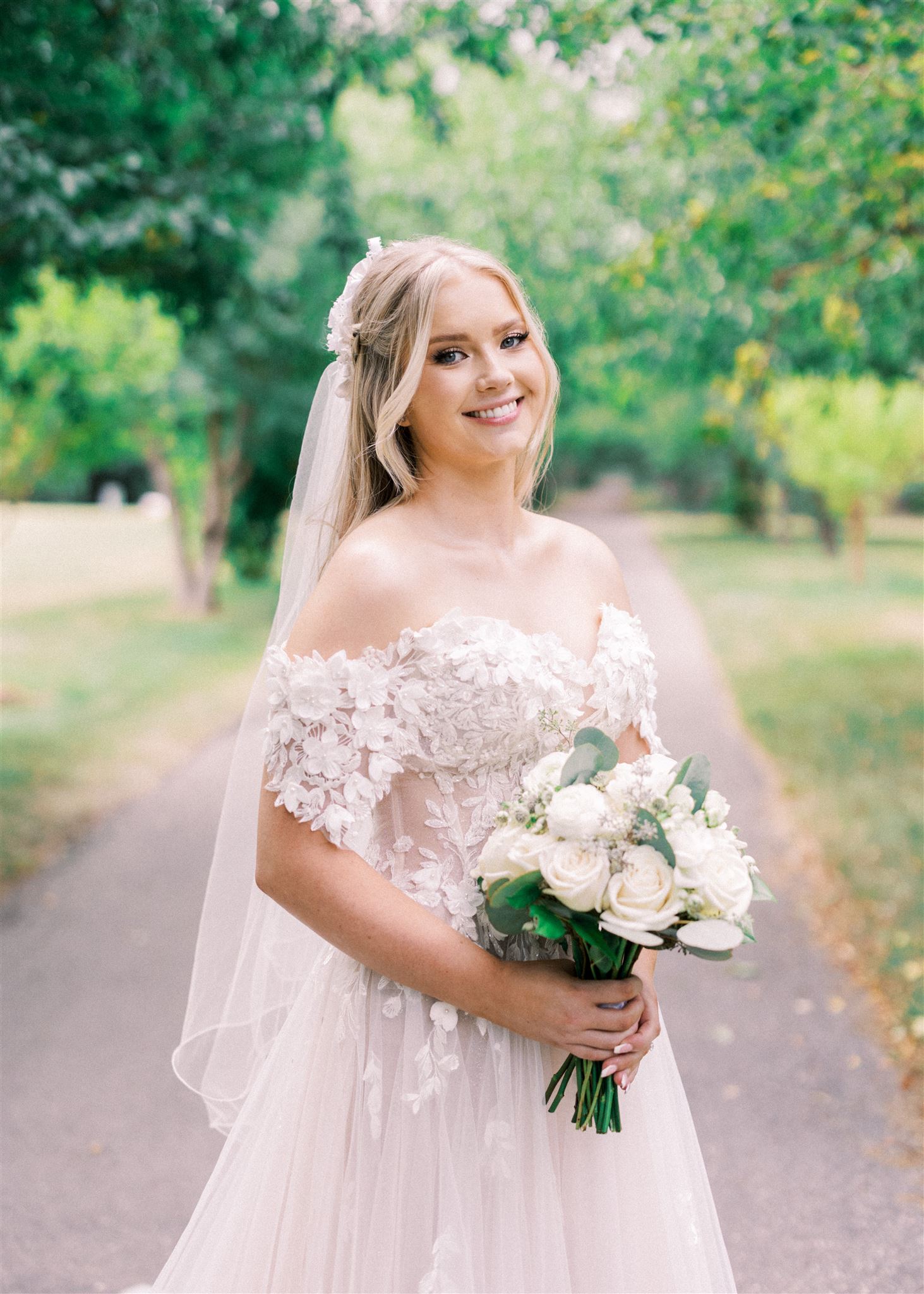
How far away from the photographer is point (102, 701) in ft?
42.0

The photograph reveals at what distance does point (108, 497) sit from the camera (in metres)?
47.9

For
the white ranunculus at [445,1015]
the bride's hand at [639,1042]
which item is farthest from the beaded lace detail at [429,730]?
the bride's hand at [639,1042]

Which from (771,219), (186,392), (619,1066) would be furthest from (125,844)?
(186,392)

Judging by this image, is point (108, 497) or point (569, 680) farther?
point (108, 497)

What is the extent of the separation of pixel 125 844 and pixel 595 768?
21.3 ft

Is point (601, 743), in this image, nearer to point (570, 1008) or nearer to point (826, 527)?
point (570, 1008)

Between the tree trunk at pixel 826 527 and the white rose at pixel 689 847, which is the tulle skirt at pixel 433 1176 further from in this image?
the tree trunk at pixel 826 527

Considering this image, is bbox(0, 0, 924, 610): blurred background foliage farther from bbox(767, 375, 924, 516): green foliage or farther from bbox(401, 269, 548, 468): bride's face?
bbox(767, 375, 924, 516): green foliage

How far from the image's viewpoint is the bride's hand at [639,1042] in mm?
1995

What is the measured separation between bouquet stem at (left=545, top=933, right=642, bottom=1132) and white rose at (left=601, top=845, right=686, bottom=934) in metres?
0.22

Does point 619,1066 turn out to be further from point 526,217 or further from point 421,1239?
point 526,217

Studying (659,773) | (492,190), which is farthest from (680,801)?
(492,190)

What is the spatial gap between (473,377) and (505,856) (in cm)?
93

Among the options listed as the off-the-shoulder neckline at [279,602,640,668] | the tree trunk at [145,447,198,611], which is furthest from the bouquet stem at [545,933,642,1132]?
the tree trunk at [145,447,198,611]
